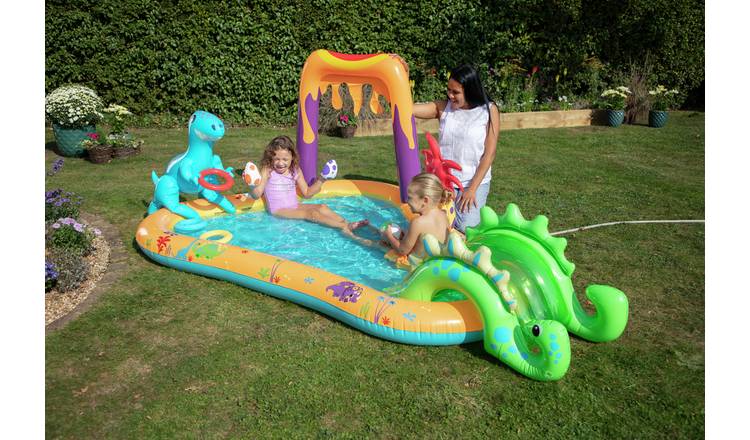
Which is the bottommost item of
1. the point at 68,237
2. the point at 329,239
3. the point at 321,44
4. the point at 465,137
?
the point at 329,239

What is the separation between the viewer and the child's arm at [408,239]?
5.08 metres

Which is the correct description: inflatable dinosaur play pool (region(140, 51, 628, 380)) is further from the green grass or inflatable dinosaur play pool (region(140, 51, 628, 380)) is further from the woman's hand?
the woman's hand

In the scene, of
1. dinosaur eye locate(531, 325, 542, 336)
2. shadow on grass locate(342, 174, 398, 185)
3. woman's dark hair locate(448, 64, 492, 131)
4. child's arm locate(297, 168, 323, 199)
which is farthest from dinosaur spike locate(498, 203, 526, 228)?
shadow on grass locate(342, 174, 398, 185)

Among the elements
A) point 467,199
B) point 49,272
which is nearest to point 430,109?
point 467,199

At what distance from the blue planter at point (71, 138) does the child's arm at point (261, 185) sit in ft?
15.9

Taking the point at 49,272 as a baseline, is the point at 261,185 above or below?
above

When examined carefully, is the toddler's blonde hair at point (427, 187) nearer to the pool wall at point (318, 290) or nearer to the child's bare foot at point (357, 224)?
the pool wall at point (318, 290)

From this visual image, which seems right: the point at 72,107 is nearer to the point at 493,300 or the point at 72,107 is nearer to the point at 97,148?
the point at 97,148

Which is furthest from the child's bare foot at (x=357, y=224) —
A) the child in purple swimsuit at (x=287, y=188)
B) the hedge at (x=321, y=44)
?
the hedge at (x=321, y=44)

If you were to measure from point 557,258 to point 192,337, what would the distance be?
115 inches

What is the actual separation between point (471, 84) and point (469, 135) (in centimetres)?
52

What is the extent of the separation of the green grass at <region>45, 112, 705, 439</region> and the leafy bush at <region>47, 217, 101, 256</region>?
51cm

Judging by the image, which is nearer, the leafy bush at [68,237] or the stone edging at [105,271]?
the stone edging at [105,271]

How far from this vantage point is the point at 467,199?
5672 mm
